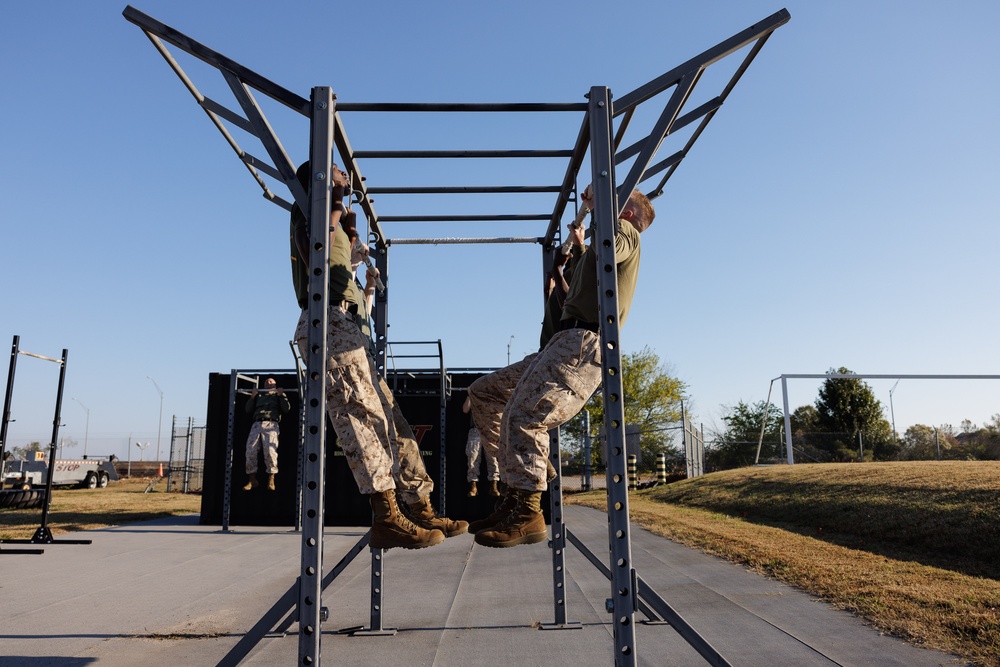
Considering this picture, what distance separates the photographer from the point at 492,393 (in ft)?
11.6

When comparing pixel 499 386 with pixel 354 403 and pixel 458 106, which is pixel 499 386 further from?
pixel 458 106

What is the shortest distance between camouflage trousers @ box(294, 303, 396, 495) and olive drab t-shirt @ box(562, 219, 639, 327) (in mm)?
955

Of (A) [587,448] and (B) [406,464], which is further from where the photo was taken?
(A) [587,448]

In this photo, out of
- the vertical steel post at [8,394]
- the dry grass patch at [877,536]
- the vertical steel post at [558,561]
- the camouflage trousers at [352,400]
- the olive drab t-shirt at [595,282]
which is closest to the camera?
the camouflage trousers at [352,400]

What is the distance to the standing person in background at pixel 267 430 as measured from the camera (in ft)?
38.0

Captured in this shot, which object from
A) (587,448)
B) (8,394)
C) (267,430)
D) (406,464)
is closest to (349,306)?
(406,464)

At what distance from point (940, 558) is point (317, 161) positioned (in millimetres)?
7532

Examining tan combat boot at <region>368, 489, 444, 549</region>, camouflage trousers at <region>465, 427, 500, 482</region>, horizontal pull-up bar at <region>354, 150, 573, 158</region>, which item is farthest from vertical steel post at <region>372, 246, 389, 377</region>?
camouflage trousers at <region>465, 427, 500, 482</region>

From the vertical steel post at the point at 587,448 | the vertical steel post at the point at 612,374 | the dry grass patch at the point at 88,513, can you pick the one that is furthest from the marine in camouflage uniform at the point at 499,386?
the vertical steel post at the point at 587,448

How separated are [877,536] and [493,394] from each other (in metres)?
7.27

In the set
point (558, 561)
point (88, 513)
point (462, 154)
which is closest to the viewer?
point (462, 154)

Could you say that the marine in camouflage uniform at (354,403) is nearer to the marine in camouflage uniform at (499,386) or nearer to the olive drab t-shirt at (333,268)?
the olive drab t-shirt at (333,268)

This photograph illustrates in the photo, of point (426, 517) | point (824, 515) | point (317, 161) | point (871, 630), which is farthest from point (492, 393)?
point (824, 515)

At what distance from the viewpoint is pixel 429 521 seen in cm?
305
